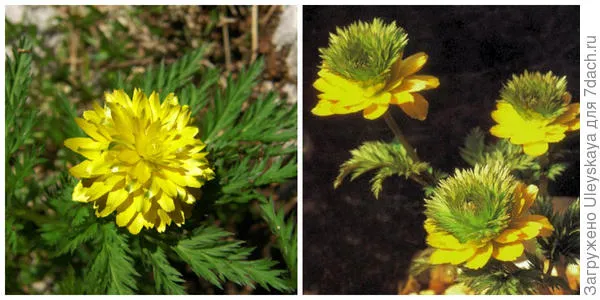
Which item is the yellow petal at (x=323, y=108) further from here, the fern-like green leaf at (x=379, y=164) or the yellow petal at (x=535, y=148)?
the yellow petal at (x=535, y=148)

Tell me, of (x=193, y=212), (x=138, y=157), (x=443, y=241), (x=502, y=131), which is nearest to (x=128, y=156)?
(x=138, y=157)

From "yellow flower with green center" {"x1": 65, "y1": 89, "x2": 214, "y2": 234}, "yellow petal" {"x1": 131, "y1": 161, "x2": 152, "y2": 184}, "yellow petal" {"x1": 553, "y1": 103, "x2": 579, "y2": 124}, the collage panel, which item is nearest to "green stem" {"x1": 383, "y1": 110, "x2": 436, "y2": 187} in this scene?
the collage panel

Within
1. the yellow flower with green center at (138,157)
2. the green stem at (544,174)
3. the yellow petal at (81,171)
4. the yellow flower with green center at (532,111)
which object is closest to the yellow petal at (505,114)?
the yellow flower with green center at (532,111)

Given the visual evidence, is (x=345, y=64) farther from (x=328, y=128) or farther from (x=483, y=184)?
(x=483, y=184)

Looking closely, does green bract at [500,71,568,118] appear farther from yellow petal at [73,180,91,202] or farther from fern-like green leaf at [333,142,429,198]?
yellow petal at [73,180,91,202]

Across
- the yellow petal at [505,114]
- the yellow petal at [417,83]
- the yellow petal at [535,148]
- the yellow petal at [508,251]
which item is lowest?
the yellow petal at [508,251]

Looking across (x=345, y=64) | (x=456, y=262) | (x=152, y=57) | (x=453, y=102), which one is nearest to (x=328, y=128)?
(x=345, y=64)

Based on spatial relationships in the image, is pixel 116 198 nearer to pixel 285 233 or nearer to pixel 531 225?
pixel 285 233
